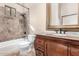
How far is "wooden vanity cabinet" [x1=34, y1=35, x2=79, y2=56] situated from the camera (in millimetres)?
1282

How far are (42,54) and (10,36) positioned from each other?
0.36m

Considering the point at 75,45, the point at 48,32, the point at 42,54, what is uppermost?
the point at 48,32

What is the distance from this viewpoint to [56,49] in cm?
140

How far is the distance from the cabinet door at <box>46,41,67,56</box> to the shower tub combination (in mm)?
160

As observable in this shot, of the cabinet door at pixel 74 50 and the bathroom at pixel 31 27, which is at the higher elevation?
the bathroom at pixel 31 27

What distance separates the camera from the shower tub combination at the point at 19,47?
1420 mm

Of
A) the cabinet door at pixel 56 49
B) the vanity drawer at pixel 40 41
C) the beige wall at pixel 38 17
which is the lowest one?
the cabinet door at pixel 56 49

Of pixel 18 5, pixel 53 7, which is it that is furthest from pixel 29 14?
pixel 53 7

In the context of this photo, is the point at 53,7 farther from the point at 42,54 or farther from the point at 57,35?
the point at 42,54

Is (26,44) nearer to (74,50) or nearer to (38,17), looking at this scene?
(38,17)

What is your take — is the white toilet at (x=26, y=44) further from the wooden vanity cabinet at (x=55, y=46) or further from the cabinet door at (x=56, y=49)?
the cabinet door at (x=56, y=49)

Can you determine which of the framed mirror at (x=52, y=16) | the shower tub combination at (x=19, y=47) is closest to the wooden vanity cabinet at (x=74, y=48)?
the framed mirror at (x=52, y=16)

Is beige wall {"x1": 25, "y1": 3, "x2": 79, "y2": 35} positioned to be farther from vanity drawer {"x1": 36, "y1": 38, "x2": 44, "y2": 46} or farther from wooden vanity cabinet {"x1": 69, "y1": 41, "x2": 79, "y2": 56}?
wooden vanity cabinet {"x1": 69, "y1": 41, "x2": 79, "y2": 56}

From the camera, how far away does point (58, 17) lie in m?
1.42
